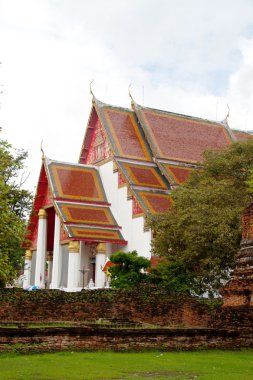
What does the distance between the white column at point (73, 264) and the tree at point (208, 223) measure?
583 cm

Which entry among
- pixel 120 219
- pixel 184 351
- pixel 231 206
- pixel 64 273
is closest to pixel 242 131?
pixel 120 219

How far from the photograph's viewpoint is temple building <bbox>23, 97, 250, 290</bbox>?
26.1 meters

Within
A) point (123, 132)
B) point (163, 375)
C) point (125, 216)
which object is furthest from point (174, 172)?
point (163, 375)

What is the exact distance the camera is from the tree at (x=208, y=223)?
17.8 meters

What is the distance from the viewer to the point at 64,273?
1118 inches

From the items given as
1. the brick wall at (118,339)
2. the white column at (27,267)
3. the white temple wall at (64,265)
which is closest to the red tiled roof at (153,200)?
the white temple wall at (64,265)

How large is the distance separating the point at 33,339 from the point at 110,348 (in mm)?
1188

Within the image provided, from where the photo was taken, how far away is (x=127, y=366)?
763cm

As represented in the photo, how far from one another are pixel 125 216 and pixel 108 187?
2.30 m

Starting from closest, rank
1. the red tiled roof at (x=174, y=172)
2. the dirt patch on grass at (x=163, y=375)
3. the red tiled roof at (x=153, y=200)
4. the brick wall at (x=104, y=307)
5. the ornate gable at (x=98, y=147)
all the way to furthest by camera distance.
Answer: the dirt patch on grass at (x=163, y=375), the brick wall at (x=104, y=307), the red tiled roof at (x=153, y=200), the red tiled roof at (x=174, y=172), the ornate gable at (x=98, y=147)

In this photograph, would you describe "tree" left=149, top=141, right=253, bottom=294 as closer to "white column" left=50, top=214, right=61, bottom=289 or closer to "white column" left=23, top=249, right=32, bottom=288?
"white column" left=50, top=214, right=61, bottom=289

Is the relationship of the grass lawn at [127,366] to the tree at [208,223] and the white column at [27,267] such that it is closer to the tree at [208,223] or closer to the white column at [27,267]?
the tree at [208,223]

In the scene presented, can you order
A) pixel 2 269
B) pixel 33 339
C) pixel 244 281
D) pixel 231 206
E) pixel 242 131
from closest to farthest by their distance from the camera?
pixel 33 339 → pixel 244 281 → pixel 2 269 → pixel 231 206 → pixel 242 131

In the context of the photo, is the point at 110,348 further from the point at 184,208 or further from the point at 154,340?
→ the point at 184,208
